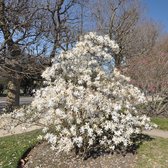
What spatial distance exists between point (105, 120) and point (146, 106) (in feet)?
26.9

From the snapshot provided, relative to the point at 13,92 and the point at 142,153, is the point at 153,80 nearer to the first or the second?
the point at 13,92

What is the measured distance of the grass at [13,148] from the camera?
755cm

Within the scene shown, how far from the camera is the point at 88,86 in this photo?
25.0 feet

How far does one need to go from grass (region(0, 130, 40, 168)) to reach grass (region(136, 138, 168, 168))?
8.38 feet

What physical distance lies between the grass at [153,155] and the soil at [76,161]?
17 centimetres

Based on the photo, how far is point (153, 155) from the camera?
7.41 m

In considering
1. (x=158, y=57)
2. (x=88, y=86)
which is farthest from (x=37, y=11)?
(x=88, y=86)

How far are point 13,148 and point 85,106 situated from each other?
105 inches

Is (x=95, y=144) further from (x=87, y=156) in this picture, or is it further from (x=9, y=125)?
(x=9, y=125)

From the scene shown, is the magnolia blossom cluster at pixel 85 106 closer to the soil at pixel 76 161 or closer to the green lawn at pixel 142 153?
the soil at pixel 76 161

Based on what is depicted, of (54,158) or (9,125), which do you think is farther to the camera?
(9,125)

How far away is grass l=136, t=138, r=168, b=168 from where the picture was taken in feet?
23.0

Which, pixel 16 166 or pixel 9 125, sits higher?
pixel 9 125

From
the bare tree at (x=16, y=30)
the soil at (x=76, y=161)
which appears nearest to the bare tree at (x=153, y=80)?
the bare tree at (x=16, y=30)
